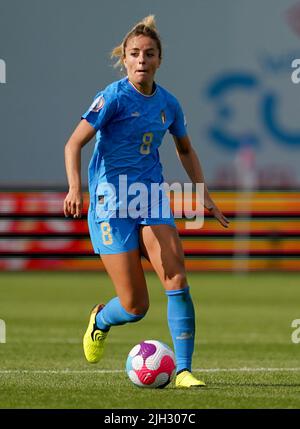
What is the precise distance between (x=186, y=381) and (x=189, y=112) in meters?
15.9

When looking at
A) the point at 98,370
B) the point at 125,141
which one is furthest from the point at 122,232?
the point at 98,370

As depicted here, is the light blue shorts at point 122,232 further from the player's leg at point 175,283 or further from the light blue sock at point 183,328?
the light blue sock at point 183,328

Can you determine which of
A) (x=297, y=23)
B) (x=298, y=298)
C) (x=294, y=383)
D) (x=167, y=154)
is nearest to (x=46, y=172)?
(x=167, y=154)

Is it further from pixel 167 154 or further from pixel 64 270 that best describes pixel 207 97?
pixel 64 270

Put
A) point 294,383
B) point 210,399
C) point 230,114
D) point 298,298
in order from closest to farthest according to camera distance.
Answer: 1. point 210,399
2. point 294,383
3. point 298,298
4. point 230,114

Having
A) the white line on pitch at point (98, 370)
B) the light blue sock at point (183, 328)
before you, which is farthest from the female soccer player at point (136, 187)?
the white line on pitch at point (98, 370)

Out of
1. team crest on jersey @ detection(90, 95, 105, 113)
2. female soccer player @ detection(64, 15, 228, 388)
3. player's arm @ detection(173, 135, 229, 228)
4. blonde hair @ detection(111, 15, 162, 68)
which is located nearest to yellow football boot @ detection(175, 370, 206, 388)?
female soccer player @ detection(64, 15, 228, 388)

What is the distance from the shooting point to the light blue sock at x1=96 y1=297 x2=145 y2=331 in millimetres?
8625

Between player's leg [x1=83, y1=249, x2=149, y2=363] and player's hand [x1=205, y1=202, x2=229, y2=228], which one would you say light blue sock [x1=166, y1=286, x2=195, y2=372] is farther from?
player's hand [x1=205, y1=202, x2=229, y2=228]

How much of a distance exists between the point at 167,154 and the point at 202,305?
6360 mm

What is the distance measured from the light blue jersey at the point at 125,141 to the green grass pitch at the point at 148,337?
1261 mm

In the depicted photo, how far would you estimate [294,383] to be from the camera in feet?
27.7

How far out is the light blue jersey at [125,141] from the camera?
27.2ft

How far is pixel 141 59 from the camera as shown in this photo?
8.22 m
